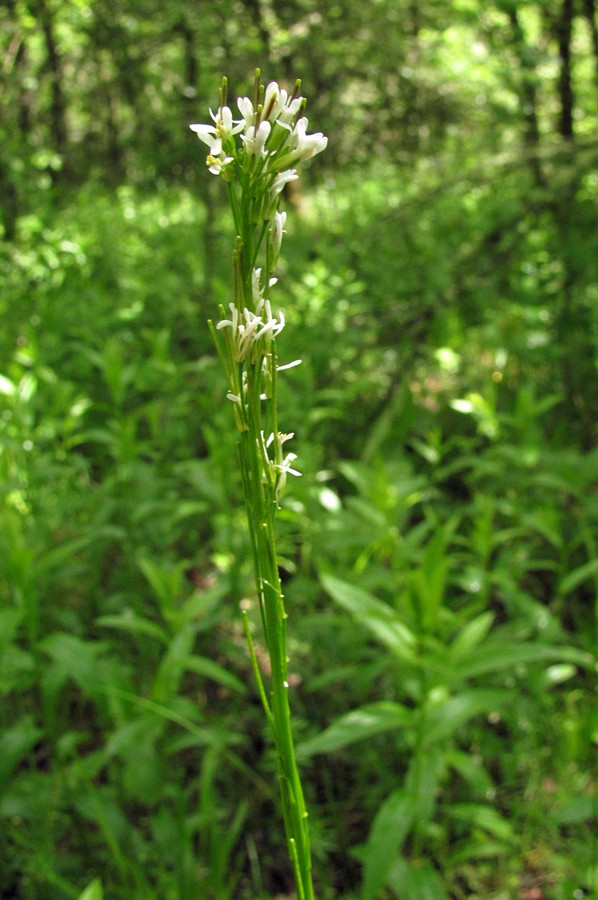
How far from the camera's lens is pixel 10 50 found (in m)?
6.04

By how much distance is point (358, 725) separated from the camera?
182 cm

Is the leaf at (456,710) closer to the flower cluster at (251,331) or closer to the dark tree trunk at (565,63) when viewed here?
the flower cluster at (251,331)

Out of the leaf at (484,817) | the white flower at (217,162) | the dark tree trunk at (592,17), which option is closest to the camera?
the white flower at (217,162)

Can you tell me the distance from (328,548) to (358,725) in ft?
2.85

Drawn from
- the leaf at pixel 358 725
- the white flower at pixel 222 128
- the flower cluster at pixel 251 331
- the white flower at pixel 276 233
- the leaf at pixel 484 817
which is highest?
the white flower at pixel 222 128

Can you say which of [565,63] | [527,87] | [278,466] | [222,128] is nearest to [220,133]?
[222,128]

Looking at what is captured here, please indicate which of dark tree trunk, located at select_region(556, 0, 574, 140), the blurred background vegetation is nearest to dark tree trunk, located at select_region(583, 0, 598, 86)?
the blurred background vegetation

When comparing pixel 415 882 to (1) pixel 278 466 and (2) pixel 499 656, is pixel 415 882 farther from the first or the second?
(1) pixel 278 466

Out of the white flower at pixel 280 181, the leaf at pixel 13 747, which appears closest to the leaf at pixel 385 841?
the leaf at pixel 13 747

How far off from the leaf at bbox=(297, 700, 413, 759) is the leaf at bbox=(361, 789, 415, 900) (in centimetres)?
16

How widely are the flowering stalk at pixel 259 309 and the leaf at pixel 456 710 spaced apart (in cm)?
109

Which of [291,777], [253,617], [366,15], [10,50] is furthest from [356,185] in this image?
[291,777]

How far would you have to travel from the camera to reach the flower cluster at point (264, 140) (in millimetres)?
795

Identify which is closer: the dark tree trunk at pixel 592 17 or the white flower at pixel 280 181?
the white flower at pixel 280 181
